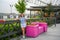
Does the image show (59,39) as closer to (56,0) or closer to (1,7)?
(1,7)

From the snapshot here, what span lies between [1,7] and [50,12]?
35.8 ft

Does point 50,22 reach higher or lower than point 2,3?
lower

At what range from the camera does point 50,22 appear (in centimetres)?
2594

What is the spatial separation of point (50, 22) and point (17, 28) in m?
14.5

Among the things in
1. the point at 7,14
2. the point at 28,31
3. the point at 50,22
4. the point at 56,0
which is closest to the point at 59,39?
the point at 28,31

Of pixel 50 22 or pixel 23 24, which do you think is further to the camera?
pixel 50 22

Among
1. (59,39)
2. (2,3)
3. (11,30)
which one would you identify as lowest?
(59,39)

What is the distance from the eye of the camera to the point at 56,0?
2176 inches

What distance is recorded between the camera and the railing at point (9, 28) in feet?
32.3

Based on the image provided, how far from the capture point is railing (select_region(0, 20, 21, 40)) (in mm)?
9833

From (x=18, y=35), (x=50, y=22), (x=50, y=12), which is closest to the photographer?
(x=18, y=35)

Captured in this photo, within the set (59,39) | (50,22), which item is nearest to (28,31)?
(59,39)

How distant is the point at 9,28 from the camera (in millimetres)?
10680

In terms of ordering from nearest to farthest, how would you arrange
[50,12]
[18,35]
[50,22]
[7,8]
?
[18,35] → [50,22] → [50,12] → [7,8]
